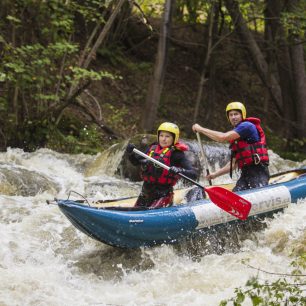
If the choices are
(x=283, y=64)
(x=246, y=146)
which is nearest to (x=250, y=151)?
(x=246, y=146)

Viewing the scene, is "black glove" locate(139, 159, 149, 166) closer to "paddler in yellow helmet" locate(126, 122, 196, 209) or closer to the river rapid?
"paddler in yellow helmet" locate(126, 122, 196, 209)

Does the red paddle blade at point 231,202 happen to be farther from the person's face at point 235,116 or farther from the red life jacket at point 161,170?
the person's face at point 235,116

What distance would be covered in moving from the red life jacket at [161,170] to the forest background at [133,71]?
3.38m

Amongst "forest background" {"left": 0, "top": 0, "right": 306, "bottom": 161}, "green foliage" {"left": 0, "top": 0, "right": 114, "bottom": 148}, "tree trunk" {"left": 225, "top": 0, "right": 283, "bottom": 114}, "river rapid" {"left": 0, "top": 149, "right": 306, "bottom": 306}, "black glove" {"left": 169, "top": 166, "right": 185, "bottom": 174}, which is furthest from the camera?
"tree trunk" {"left": 225, "top": 0, "right": 283, "bottom": 114}

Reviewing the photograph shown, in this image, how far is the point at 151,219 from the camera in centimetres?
525

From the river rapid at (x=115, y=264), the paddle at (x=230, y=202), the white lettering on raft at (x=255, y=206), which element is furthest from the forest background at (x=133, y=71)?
the paddle at (x=230, y=202)

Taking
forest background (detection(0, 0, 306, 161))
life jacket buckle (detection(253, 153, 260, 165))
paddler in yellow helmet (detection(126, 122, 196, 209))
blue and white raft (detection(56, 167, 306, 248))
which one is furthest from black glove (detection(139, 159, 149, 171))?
forest background (detection(0, 0, 306, 161))

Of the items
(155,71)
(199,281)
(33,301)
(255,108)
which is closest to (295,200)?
(199,281)

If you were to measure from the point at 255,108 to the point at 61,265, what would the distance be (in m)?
A: 9.87

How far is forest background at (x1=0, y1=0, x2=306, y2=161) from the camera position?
945 centimetres

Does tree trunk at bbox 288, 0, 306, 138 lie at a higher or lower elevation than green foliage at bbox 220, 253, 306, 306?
higher

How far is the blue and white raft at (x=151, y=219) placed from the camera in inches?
195

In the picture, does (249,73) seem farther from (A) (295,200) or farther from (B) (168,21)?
(A) (295,200)

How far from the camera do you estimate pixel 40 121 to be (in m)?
9.79
